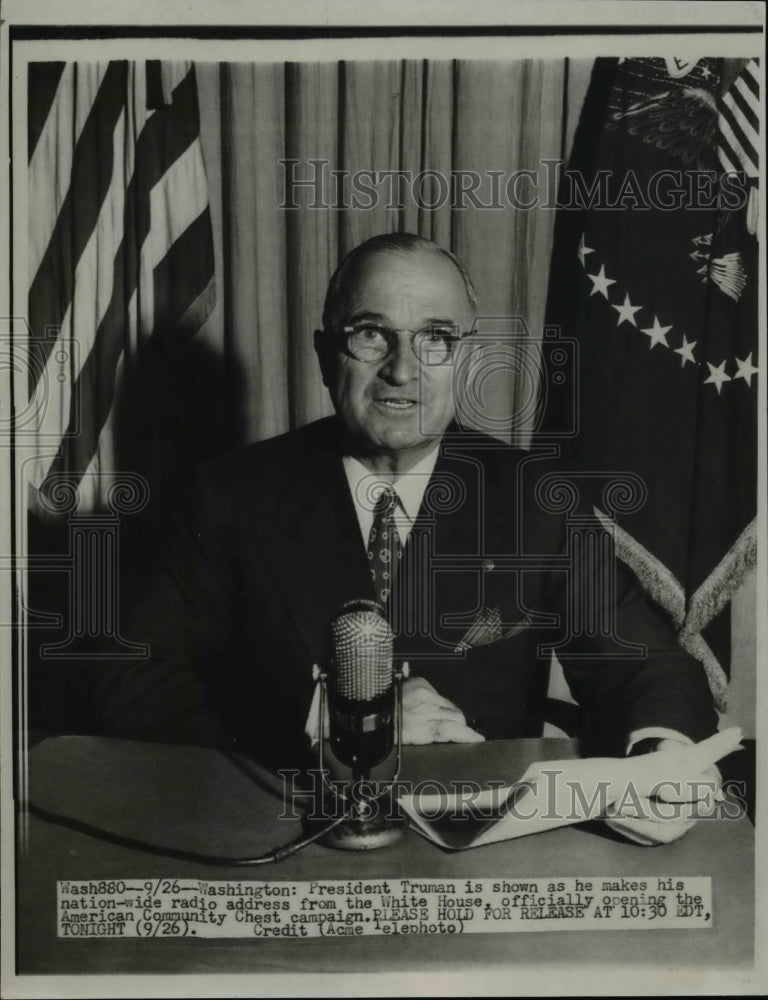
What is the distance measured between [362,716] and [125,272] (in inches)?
Answer: 47.5

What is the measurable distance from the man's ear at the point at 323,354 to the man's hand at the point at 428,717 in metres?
0.75

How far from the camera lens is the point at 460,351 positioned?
238 centimetres

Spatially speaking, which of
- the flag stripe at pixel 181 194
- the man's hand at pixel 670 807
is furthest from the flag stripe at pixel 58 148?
the man's hand at pixel 670 807

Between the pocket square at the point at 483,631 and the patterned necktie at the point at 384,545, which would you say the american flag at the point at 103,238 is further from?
the pocket square at the point at 483,631

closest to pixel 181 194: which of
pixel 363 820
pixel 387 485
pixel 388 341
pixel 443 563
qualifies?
pixel 388 341

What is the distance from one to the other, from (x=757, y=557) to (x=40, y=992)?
2046 millimetres

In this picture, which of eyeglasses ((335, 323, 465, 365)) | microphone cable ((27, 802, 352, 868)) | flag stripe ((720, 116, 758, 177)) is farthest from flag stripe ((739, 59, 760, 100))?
microphone cable ((27, 802, 352, 868))

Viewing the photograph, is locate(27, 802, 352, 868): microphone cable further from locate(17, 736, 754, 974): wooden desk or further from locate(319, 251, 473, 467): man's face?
locate(319, 251, 473, 467): man's face

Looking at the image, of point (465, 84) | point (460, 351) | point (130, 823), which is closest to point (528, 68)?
point (465, 84)

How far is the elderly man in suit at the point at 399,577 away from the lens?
2354mm

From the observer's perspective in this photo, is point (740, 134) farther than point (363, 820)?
Yes

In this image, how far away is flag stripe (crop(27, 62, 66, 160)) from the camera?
→ 243 centimetres

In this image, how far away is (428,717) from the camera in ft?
7.68

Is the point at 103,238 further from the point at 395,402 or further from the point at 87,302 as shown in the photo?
the point at 395,402
